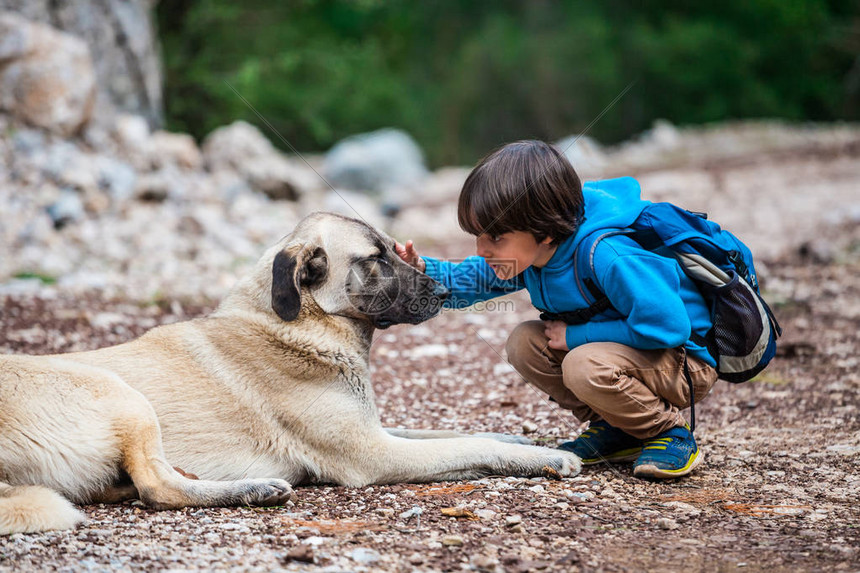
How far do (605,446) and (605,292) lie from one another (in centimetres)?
84

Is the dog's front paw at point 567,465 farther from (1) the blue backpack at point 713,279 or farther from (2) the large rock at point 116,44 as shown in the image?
(2) the large rock at point 116,44

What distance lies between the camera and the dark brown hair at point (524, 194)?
3295 millimetres

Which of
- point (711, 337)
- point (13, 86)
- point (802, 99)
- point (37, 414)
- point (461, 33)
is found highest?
point (461, 33)

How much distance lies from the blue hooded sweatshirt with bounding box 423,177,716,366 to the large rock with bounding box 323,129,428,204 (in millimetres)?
12637

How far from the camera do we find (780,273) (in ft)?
26.5

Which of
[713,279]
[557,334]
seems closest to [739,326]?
[713,279]

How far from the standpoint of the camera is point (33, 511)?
2834 millimetres

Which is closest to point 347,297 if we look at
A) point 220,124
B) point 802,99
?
point 220,124

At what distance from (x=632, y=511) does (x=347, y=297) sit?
160 centimetres

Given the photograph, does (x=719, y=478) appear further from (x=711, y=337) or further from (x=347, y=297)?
(x=347, y=297)

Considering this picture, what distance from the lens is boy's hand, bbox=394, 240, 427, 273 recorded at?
157 inches

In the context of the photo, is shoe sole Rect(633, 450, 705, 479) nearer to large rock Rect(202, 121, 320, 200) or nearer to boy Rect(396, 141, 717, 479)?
boy Rect(396, 141, 717, 479)

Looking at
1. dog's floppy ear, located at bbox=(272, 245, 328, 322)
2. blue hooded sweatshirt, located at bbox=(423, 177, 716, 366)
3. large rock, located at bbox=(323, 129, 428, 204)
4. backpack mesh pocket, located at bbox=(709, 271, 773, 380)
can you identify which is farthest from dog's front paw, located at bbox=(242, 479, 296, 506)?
large rock, located at bbox=(323, 129, 428, 204)

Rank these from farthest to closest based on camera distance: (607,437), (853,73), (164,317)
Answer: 1. (853,73)
2. (164,317)
3. (607,437)
